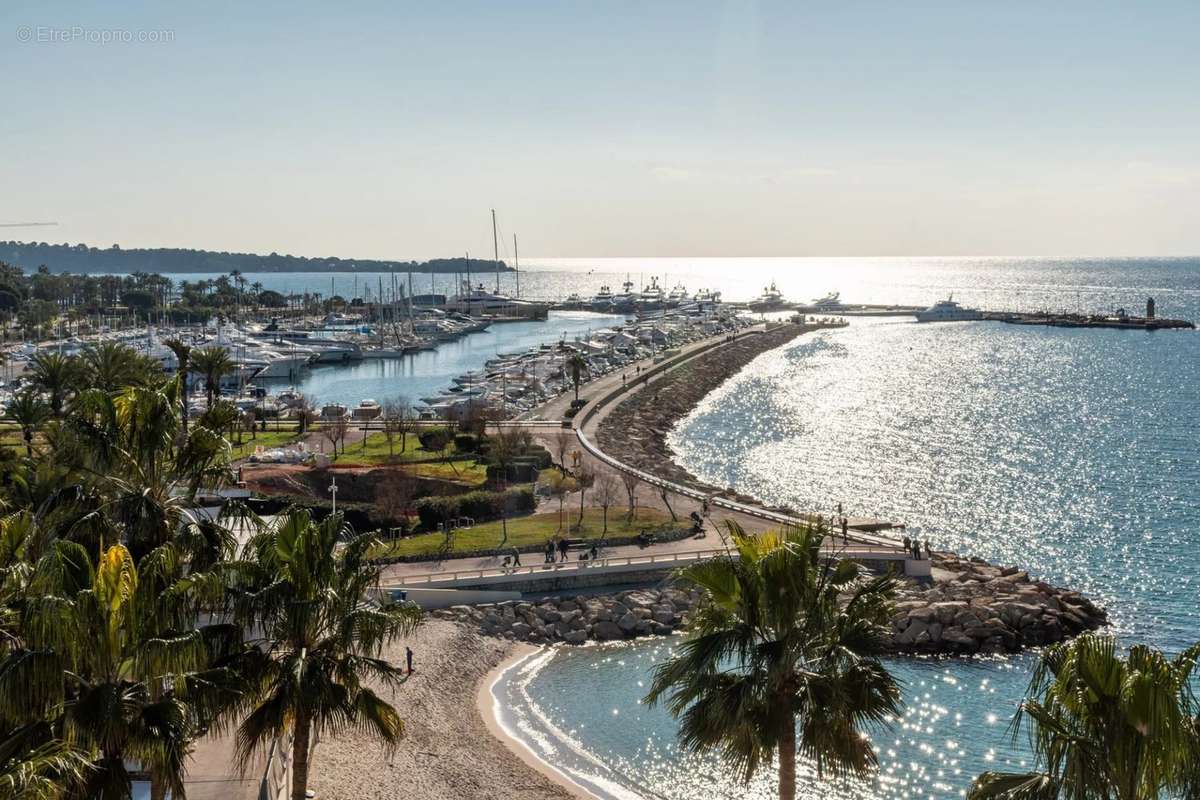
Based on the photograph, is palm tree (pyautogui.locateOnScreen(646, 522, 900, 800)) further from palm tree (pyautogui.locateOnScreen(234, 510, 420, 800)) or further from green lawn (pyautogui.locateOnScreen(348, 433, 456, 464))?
green lawn (pyautogui.locateOnScreen(348, 433, 456, 464))

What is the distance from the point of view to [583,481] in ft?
164

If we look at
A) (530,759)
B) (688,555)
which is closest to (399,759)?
(530,759)

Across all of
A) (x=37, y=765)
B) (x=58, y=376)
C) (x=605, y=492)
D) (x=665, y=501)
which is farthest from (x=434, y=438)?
(x=37, y=765)

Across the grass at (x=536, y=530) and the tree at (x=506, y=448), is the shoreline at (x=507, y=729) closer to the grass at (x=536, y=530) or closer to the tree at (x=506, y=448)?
the grass at (x=536, y=530)

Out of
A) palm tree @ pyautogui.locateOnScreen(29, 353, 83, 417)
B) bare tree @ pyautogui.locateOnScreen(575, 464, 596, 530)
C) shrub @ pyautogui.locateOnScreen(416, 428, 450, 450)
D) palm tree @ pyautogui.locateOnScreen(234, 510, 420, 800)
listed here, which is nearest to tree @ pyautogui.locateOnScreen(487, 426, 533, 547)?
shrub @ pyautogui.locateOnScreen(416, 428, 450, 450)

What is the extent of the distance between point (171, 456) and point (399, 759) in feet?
37.6

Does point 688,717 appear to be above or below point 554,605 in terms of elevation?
above

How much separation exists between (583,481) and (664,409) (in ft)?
130

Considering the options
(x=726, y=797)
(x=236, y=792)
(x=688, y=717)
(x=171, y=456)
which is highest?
(x=171, y=456)

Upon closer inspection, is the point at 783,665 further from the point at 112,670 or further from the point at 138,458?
the point at 138,458

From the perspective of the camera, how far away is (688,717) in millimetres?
13547

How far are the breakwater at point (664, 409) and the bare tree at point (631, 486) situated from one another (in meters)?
5.37

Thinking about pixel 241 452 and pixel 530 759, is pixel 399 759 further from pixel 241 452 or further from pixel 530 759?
pixel 241 452

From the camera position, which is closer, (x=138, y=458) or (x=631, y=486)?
(x=138, y=458)
